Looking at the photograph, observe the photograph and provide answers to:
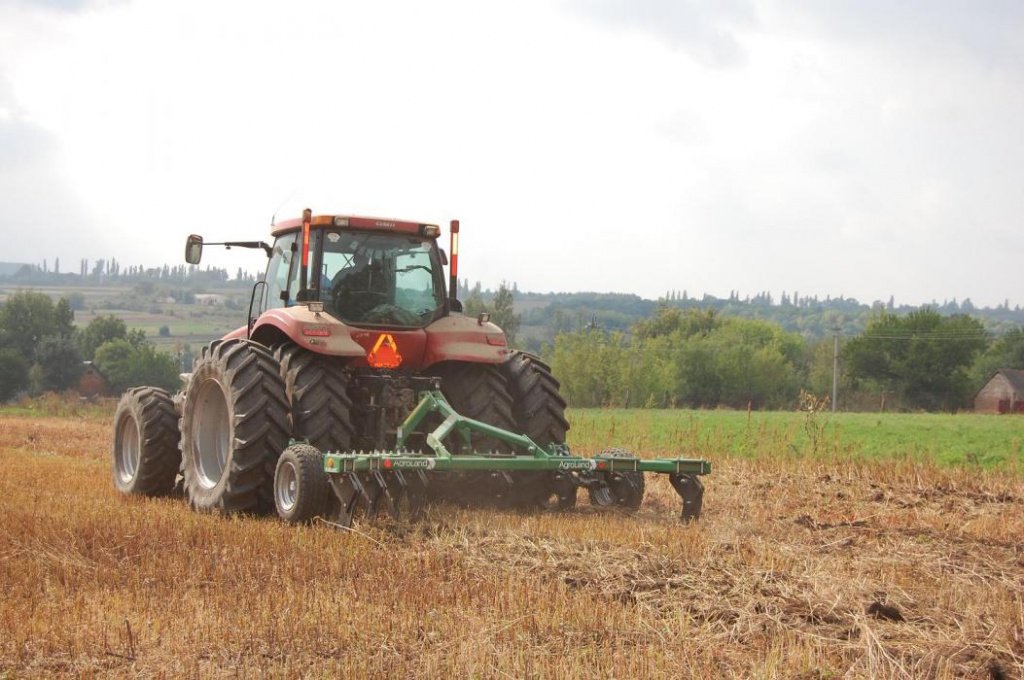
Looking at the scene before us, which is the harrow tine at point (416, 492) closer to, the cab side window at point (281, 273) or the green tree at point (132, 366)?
the cab side window at point (281, 273)

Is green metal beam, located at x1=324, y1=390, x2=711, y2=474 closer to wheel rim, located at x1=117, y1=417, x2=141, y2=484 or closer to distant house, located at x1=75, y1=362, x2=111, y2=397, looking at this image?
wheel rim, located at x1=117, y1=417, x2=141, y2=484

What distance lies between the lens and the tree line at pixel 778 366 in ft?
201

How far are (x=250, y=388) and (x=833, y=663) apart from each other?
17.6 feet

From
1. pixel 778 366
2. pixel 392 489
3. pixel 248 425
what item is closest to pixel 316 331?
pixel 248 425

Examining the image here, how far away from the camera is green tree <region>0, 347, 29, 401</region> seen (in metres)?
65.4

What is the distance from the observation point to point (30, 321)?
76250 millimetres

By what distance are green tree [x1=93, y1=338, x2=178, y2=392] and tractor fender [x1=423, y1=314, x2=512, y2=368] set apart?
67.4 meters

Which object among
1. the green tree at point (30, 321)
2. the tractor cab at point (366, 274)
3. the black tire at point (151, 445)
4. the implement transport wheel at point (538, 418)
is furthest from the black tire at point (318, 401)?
the green tree at point (30, 321)

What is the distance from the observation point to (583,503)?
412 inches

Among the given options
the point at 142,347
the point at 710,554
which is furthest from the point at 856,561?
the point at 142,347

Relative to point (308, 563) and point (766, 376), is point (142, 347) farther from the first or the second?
point (308, 563)

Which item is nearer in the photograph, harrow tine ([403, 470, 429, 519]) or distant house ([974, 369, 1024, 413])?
harrow tine ([403, 470, 429, 519])

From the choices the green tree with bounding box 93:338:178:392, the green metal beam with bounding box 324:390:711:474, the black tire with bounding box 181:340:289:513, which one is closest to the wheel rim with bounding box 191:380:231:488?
the black tire with bounding box 181:340:289:513

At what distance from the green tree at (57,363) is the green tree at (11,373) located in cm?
160
